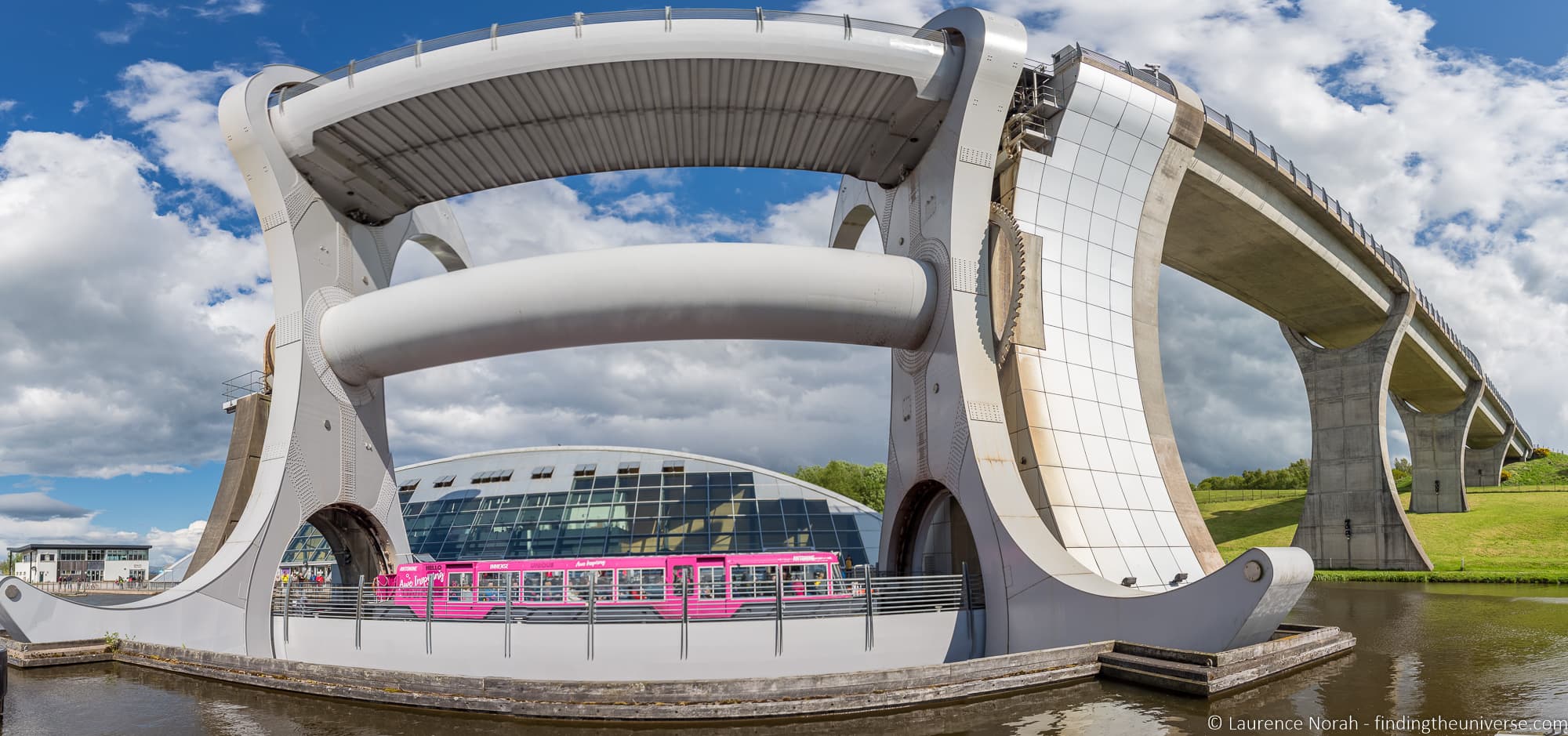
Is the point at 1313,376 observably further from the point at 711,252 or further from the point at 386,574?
the point at 386,574

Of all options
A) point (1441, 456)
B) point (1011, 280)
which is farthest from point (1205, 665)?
point (1441, 456)

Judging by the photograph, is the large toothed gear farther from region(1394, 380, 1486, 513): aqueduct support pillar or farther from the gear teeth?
region(1394, 380, 1486, 513): aqueduct support pillar

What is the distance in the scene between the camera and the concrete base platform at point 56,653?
49.8ft

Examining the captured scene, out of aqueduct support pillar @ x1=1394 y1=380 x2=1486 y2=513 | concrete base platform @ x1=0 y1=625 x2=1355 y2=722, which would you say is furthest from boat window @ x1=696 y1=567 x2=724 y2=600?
aqueduct support pillar @ x1=1394 y1=380 x2=1486 y2=513

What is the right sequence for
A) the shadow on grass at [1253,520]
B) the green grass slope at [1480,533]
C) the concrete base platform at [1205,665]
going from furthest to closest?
the shadow on grass at [1253,520] < the green grass slope at [1480,533] < the concrete base platform at [1205,665]

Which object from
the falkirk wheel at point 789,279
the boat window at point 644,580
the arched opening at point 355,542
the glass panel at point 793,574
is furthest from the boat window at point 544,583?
the glass panel at point 793,574

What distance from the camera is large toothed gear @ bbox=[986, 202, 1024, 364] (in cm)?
1755

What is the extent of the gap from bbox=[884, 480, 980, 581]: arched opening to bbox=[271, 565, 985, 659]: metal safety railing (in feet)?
5.00

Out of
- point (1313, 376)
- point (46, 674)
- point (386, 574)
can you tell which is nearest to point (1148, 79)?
point (386, 574)

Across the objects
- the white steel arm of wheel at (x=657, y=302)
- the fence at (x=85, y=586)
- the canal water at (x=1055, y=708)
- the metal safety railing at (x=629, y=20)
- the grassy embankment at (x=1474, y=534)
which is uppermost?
the metal safety railing at (x=629, y=20)

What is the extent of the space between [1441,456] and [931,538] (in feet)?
157

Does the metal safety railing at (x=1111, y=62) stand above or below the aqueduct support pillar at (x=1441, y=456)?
above

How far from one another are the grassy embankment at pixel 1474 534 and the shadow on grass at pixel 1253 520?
0.05 m

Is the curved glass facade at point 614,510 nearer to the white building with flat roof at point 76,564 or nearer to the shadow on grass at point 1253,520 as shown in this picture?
the shadow on grass at point 1253,520
